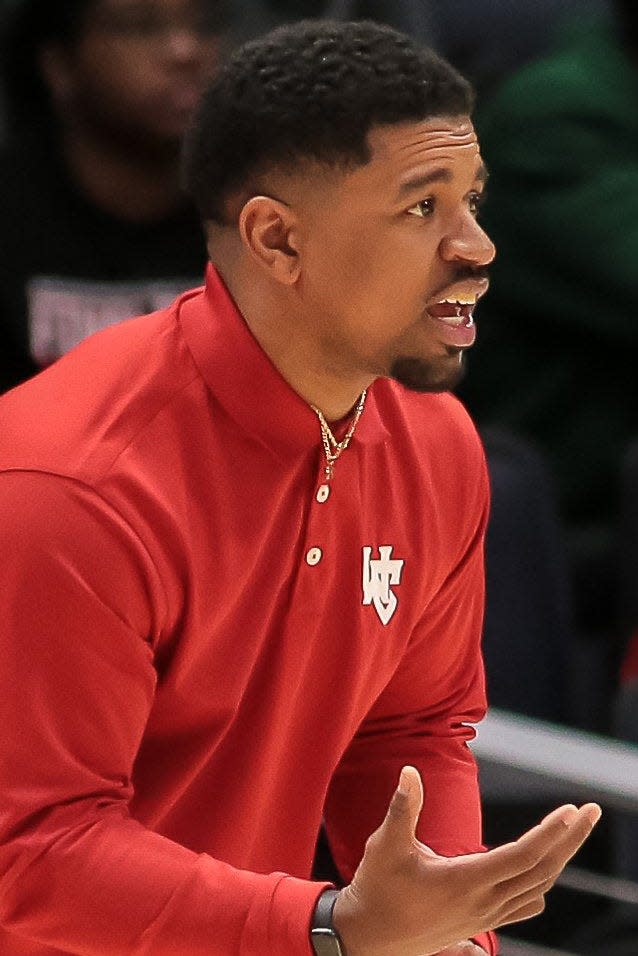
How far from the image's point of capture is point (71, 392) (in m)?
1.45

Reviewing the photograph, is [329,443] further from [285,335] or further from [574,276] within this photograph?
[574,276]

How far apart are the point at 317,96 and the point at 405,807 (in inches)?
18.8

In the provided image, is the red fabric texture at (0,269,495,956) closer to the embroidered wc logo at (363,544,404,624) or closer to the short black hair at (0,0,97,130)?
the embroidered wc logo at (363,544,404,624)

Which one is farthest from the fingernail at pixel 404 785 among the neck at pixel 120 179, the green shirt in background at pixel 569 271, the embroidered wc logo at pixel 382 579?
the green shirt in background at pixel 569 271

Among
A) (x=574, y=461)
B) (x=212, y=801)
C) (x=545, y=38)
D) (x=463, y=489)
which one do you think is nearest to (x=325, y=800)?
(x=212, y=801)

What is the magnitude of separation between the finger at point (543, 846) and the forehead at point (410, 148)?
44 centimetres

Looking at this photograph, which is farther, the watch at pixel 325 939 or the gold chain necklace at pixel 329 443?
the gold chain necklace at pixel 329 443

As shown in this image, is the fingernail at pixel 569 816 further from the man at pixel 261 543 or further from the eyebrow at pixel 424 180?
the eyebrow at pixel 424 180

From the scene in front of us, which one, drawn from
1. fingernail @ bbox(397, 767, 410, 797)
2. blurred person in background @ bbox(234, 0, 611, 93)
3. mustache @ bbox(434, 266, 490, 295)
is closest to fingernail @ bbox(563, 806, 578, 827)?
fingernail @ bbox(397, 767, 410, 797)

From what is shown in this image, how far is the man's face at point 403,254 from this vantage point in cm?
140

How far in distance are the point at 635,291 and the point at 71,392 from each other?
1497 mm

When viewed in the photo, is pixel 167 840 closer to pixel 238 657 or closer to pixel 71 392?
pixel 238 657

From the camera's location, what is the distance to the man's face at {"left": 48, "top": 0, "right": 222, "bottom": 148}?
266 cm

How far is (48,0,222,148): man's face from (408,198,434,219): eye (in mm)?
1287
